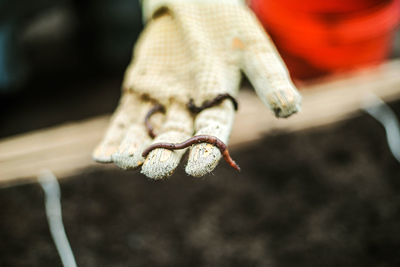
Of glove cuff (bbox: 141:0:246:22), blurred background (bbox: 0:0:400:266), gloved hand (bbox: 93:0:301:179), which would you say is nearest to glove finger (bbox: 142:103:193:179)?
gloved hand (bbox: 93:0:301:179)

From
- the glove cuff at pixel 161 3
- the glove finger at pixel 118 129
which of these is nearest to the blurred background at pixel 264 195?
the glove finger at pixel 118 129

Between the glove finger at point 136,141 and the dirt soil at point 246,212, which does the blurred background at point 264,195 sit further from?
the glove finger at point 136,141

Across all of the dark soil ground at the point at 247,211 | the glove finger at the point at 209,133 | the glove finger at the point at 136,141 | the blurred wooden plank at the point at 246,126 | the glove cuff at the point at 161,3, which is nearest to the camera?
the glove finger at the point at 209,133

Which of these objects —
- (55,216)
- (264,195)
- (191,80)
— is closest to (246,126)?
(264,195)

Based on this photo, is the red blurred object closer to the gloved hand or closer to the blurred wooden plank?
the blurred wooden plank

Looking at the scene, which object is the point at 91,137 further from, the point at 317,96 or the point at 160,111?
the point at 317,96

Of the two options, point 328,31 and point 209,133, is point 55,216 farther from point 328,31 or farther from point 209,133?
point 328,31
